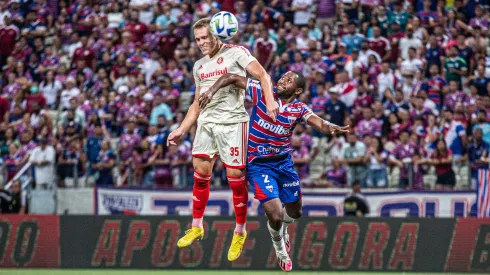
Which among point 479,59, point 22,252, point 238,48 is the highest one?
point 238,48

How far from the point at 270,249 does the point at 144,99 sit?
20.9ft

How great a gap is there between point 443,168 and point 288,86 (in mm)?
8080

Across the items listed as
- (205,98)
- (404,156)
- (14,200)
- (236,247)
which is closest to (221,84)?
(205,98)

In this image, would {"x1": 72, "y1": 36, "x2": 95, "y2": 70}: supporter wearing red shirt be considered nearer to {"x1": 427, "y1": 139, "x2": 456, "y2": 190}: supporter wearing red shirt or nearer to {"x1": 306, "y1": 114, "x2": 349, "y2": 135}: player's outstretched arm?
{"x1": 427, "y1": 139, "x2": 456, "y2": 190}: supporter wearing red shirt

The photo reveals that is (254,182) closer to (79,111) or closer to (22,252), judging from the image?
(22,252)

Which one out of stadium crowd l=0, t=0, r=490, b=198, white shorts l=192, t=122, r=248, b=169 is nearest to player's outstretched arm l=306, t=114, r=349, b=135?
Result: white shorts l=192, t=122, r=248, b=169

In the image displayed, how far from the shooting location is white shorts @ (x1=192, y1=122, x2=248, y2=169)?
506 inches

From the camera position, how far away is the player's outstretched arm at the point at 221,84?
12219 millimetres

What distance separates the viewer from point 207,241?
2047 cm

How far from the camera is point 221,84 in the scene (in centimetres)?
1242

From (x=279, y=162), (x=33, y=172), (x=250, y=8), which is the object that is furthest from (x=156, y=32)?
(x=279, y=162)

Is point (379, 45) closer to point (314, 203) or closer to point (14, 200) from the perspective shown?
point (314, 203)

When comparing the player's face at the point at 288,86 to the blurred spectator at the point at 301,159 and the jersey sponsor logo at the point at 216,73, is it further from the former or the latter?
the blurred spectator at the point at 301,159

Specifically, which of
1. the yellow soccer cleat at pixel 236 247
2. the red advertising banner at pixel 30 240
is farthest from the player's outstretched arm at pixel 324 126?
the red advertising banner at pixel 30 240
